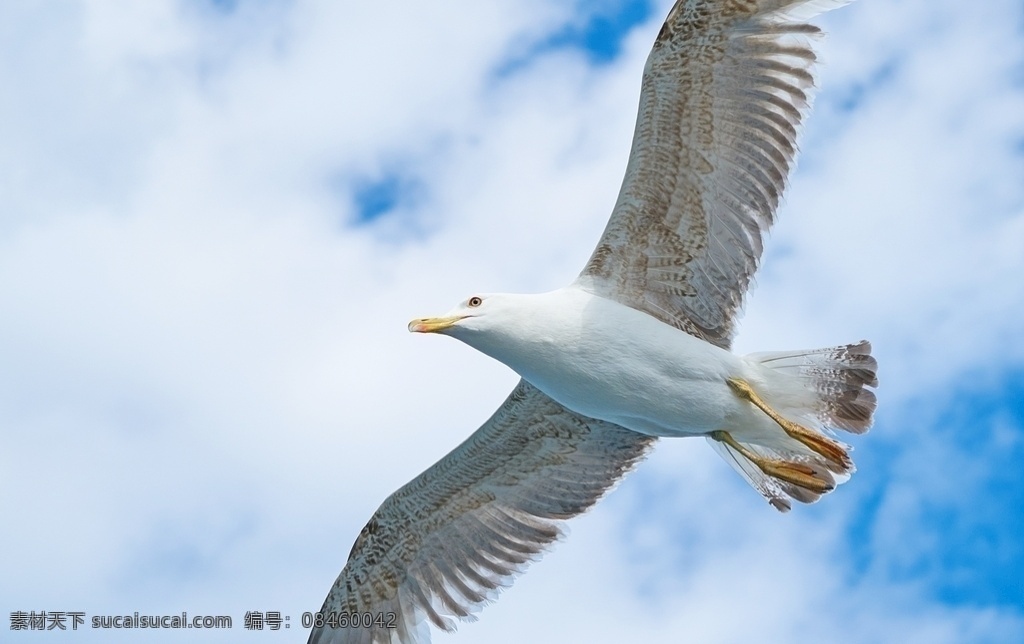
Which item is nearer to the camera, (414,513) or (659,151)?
(659,151)

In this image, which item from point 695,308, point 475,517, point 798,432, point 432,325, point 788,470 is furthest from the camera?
point 475,517

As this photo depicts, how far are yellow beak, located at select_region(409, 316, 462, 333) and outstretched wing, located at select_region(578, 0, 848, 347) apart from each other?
113 centimetres

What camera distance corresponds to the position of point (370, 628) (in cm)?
1205

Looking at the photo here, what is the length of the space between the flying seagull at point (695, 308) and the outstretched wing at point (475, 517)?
0.05 meters

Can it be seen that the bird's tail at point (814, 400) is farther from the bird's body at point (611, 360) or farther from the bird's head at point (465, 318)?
the bird's head at point (465, 318)

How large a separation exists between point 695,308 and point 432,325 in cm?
199

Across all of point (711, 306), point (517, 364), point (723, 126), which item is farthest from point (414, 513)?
point (723, 126)

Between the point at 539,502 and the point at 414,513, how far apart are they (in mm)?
1061

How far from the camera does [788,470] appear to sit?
34.3 ft

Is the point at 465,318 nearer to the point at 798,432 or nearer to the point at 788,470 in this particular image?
the point at 798,432

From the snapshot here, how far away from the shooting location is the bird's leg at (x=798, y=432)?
10211mm

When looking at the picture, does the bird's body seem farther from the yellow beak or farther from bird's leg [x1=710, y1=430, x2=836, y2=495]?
bird's leg [x1=710, y1=430, x2=836, y2=495]

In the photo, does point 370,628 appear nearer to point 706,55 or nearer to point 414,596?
point 414,596

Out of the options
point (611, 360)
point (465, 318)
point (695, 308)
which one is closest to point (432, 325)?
point (465, 318)
